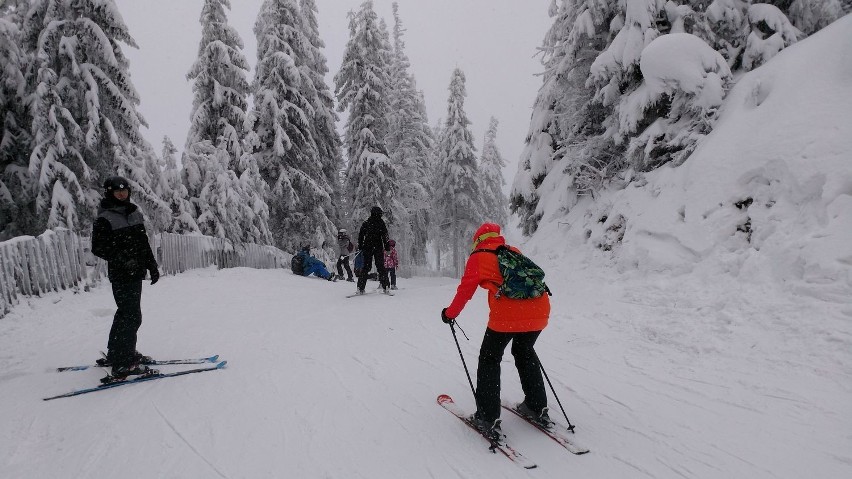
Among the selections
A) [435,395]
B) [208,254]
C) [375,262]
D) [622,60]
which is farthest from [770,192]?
[208,254]

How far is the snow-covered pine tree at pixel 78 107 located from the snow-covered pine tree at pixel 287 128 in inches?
284

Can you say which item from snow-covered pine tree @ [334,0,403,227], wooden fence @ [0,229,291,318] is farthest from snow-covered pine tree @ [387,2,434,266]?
wooden fence @ [0,229,291,318]

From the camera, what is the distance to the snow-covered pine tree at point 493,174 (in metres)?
39.4

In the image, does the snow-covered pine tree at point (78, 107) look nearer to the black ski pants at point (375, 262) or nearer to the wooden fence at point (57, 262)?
the wooden fence at point (57, 262)

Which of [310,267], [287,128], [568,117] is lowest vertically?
[310,267]

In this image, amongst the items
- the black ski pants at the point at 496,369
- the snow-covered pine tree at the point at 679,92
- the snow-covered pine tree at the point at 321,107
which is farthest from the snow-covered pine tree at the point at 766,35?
the snow-covered pine tree at the point at 321,107

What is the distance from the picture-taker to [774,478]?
2.87 meters

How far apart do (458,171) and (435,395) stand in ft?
86.8

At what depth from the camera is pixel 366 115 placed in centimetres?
2350

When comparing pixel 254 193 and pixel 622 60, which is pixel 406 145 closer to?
pixel 254 193

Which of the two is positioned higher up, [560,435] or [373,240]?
[373,240]

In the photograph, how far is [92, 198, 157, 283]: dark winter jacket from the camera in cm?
469

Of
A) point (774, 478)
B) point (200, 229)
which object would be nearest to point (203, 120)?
point (200, 229)

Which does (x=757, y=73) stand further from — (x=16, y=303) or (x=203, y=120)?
(x=203, y=120)
